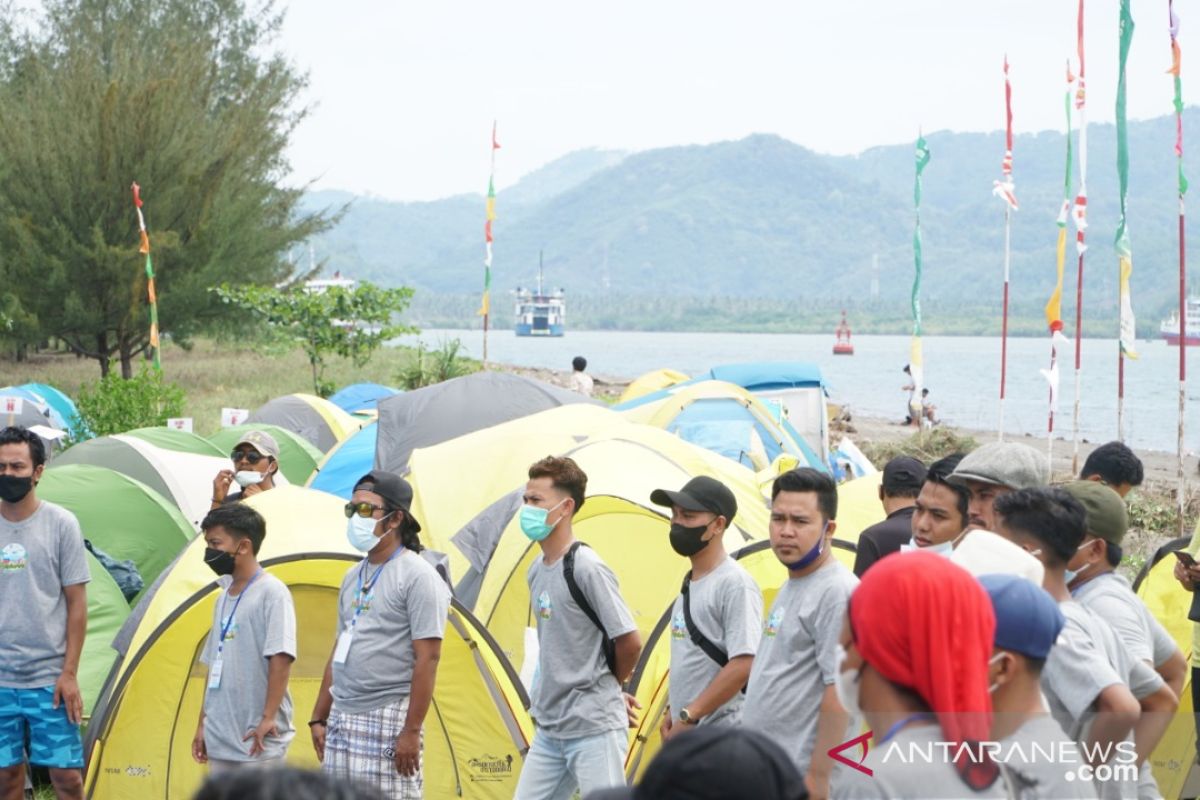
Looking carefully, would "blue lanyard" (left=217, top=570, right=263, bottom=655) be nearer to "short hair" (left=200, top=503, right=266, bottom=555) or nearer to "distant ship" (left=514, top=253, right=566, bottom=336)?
"short hair" (left=200, top=503, right=266, bottom=555)

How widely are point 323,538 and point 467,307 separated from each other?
605ft

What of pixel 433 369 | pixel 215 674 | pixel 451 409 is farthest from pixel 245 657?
pixel 433 369

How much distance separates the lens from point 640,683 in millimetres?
6461

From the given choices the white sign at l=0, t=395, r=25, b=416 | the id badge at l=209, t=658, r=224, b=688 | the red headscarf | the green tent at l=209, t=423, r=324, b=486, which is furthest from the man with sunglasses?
the red headscarf

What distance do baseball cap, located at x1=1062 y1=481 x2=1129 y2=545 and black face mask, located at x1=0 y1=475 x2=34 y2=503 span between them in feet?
12.8

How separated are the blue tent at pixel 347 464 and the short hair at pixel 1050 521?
9.07m

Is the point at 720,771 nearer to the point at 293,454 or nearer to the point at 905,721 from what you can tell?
the point at 905,721

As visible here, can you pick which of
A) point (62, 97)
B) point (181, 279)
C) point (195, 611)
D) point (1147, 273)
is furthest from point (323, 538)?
point (1147, 273)

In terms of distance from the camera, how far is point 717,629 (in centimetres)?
468

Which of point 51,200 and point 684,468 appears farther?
point 51,200

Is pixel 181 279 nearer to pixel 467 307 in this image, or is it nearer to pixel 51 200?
pixel 51 200

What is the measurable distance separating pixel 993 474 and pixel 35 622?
3.73m

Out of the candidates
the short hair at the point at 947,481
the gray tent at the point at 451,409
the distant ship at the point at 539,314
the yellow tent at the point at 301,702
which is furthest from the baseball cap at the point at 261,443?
the distant ship at the point at 539,314

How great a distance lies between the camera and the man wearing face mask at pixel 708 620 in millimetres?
4566
